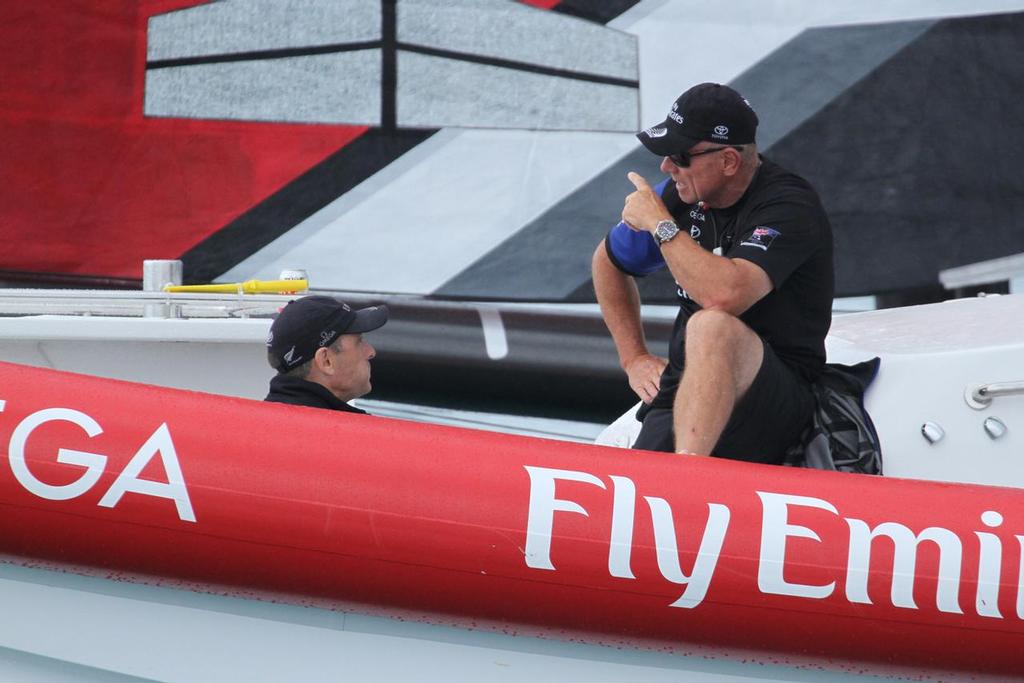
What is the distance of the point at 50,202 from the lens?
2.82 meters

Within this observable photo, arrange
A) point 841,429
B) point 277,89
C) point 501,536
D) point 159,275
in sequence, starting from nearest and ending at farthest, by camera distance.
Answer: point 501,536
point 841,429
point 159,275
point 277,89

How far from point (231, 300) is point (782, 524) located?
1502mm

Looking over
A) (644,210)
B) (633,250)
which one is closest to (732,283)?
(644,210)

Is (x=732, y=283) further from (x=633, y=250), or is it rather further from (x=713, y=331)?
(x=633, y=250)

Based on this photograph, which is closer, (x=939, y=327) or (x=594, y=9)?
(x=939, y=327)

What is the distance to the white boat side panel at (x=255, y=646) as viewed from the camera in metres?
1.33

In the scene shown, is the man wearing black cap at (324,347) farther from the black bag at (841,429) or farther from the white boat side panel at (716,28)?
the white boat side panel at (716,28)

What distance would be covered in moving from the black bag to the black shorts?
0.06 ft

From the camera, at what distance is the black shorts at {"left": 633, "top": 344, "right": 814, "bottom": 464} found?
Answer: 4.99 ft

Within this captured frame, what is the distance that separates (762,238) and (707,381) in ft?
0.71

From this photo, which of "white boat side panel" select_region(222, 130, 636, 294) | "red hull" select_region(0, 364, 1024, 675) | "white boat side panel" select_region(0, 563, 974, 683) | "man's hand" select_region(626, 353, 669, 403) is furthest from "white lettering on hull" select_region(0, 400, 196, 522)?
"white boat side panel" select_region(222, 130, 636, 294)

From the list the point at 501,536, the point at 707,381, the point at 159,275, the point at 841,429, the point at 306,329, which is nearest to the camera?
the point at 501,536

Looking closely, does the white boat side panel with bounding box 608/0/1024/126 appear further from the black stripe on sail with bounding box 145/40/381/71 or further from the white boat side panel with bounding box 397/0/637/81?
the black stripe on sail with bounding box 145/40/381/71

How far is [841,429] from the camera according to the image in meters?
1.57
